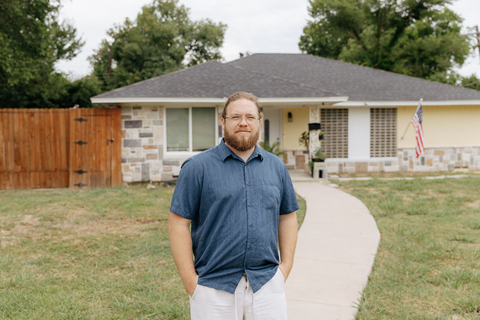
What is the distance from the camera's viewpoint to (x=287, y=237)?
90.4 inches

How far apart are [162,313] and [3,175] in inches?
357

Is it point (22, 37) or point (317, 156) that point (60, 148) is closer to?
point (22, 37)

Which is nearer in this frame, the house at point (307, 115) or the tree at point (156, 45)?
the house at point (307, 115)

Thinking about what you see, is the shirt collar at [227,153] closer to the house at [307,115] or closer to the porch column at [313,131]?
the house at [307,115]

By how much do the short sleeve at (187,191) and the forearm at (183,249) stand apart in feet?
0.18

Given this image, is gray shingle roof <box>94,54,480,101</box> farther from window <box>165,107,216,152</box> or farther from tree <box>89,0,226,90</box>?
tree <box>89,0,226,90</box>

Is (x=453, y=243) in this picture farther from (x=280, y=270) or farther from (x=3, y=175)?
(x=3, y=175)

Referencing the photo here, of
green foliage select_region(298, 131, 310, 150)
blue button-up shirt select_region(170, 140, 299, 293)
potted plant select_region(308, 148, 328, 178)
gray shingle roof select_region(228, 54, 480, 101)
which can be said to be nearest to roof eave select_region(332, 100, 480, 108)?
gray shingle roof select_region(228, 54, 480, 101)

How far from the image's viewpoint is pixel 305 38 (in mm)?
33469

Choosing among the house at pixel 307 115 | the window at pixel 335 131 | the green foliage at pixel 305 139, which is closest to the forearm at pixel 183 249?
the house at pixel 307 115

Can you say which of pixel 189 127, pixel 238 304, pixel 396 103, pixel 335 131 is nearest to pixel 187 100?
pixel 189 127

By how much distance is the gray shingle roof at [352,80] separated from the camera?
14.5 metres

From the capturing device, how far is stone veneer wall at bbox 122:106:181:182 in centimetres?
1124

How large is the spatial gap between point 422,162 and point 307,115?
4.58 m
